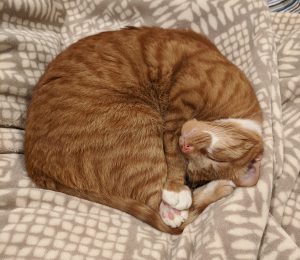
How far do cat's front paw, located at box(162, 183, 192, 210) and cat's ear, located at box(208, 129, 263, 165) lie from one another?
0.17 meters

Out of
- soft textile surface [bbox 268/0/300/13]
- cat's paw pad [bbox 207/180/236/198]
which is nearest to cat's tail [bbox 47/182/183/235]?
cat's paw pad [bbox 207/180/236/198]

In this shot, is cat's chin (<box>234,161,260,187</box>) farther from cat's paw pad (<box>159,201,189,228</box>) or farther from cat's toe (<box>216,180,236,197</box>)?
cat's paw pad (<box>159,201,189,228</box>)

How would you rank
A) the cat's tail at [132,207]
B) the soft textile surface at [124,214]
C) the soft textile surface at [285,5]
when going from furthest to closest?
1. the soft textile surface at [285,5]
2. the cat's tail at [132,207]
3. the soft textile surface at [124,214]

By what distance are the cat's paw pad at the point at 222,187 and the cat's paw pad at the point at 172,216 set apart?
0.15 m

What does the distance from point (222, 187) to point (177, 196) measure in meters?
0.18

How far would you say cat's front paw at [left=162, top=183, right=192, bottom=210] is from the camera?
1.48 metres

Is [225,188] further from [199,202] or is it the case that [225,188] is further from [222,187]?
[199,202]

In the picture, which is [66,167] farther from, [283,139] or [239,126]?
[283,139]

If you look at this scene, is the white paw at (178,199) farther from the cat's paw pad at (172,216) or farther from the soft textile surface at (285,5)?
the soft textile surface at (285,5)

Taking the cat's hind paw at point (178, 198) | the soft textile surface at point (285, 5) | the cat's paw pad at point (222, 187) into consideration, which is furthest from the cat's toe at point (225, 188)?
the soft textile surface at point (285, 5)

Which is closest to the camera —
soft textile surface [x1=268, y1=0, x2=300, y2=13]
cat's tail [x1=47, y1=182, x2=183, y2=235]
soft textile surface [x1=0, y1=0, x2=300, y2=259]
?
soft textile surface [x1=0, y1=0, x2=300, y2=259]

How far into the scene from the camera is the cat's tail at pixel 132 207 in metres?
1.45

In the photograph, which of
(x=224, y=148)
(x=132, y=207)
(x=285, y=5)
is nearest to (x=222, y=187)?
(x=224, y=148)

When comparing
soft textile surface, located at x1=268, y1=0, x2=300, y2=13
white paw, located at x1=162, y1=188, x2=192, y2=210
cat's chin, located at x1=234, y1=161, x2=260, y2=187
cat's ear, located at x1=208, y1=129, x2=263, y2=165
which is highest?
soft textile surface, located at x1=268, y1=0, x2=300, y2=13
